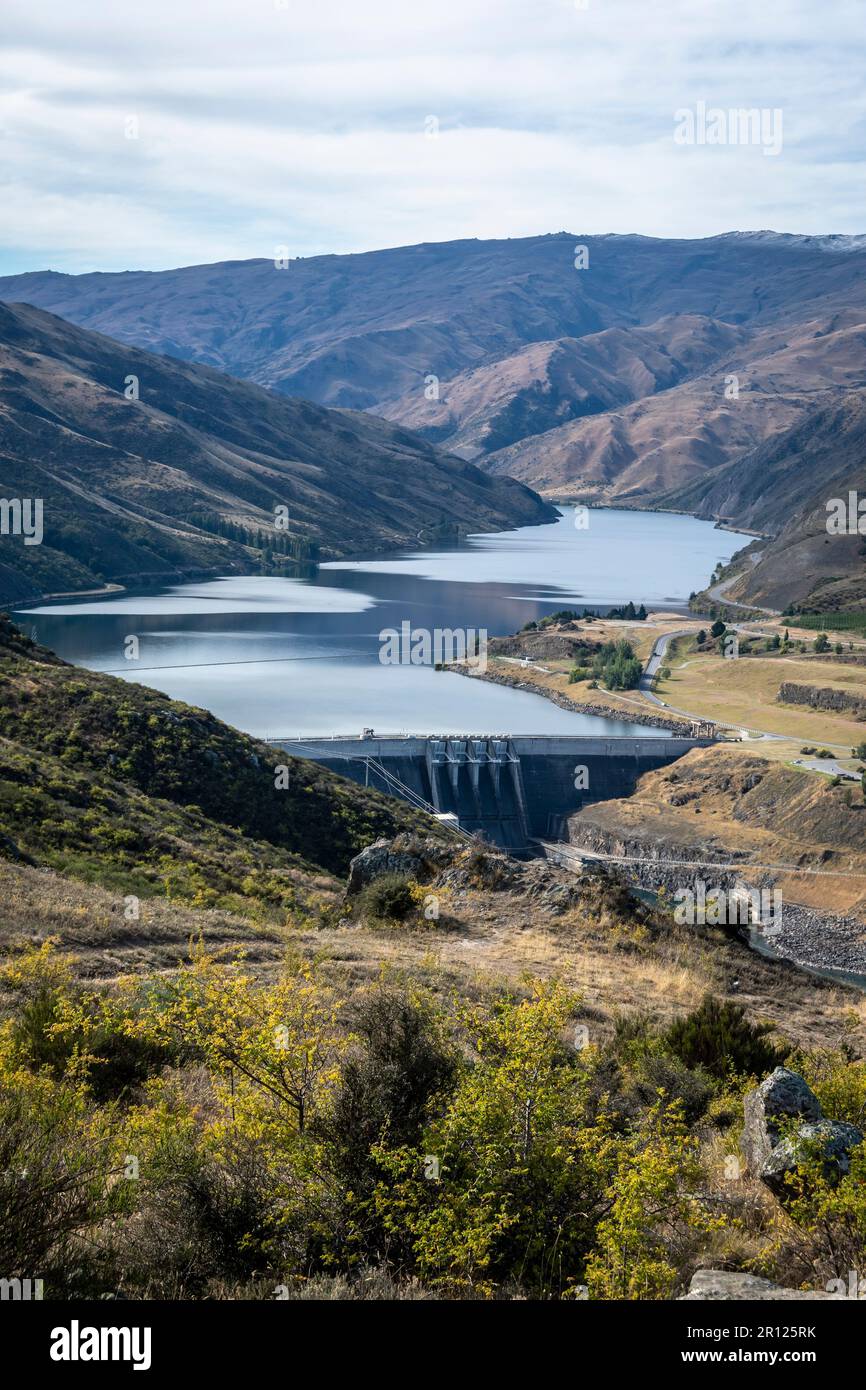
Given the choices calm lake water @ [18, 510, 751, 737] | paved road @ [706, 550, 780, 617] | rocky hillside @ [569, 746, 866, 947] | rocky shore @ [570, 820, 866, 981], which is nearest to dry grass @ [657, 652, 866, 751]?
calm lake water @ [18, 510, 751, 737]

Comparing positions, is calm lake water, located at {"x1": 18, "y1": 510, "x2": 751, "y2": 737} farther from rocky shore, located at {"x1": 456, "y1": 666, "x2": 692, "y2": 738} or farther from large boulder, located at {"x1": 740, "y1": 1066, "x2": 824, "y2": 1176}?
large boulder, located at {"x1": 740, "y1": 1066, "x2": 824, "y2": 1176}

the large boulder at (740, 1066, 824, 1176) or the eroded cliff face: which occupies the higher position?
the large boulder at (740, 1066, 824, 1176)

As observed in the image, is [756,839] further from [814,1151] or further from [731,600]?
[731,600]

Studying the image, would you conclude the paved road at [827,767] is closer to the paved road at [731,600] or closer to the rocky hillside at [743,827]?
the rocky hillside at [743,827]

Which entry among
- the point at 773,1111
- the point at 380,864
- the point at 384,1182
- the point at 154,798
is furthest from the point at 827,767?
the point at 384,1182
